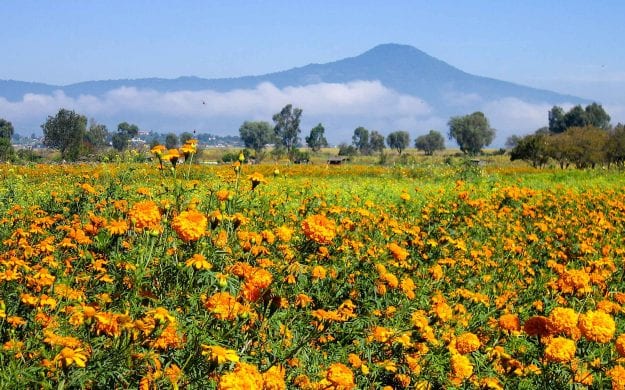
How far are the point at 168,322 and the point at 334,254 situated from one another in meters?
2.38

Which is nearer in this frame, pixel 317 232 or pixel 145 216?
pixel 145 216

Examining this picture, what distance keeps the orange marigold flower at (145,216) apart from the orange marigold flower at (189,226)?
23 cm

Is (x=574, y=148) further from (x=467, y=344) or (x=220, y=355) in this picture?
(x=220, y=355)

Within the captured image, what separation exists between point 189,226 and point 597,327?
173cm

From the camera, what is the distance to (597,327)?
239cm

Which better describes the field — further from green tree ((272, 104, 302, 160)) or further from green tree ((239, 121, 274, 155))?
green tree ((239, 121, 274, 155))

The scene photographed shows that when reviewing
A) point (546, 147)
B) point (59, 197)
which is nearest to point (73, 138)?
point (546, 147)

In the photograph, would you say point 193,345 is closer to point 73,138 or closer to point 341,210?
point 341,210

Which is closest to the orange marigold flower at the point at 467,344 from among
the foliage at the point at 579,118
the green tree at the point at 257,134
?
the foliage at the point at 579,118

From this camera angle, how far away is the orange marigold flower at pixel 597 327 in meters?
2.38

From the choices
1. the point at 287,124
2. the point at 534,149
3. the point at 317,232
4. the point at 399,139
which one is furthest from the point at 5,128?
the point at 317,232

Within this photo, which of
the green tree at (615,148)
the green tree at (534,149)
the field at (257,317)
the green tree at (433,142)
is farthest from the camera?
the green tree at (433,142)

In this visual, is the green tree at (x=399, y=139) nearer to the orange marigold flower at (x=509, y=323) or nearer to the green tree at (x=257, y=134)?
the green tree at (x=257, y=134)

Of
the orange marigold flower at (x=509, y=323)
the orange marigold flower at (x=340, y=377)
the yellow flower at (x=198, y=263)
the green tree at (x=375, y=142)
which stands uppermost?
the green tree at (x=375, y=142)
